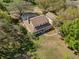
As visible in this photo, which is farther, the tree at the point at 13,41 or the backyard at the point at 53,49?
the backyard at the point at 53,49

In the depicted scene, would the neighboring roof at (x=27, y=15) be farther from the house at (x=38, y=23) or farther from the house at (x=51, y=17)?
the house at (x=51, y=17)

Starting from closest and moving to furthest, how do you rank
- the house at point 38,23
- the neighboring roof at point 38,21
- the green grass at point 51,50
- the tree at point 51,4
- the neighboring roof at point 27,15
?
the green grass at point 51,50
the house at point 38,23
the neighboring roof at point 38,21
the neighboring roof at point 27,15
the tree at point 51,4

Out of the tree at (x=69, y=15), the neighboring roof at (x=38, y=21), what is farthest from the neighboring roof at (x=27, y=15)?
the tree at (x=69, y=15)

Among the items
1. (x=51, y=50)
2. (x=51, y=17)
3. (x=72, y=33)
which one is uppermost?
(x=51, y=17)

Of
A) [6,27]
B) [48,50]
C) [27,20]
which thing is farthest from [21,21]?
[48,50]

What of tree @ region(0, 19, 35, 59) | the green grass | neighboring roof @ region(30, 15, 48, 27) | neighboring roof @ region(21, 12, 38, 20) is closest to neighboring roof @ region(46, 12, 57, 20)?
neighboring roof @ region(30, 15, 48, 27)

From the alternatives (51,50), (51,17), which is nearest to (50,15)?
(51,17)

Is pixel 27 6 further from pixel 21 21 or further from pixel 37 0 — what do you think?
pixel 21 21

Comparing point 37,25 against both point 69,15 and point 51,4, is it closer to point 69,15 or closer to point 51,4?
point 69,15

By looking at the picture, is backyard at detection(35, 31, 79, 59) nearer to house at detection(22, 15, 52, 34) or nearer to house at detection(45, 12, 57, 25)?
house at detection(22, 15, 52, 34)

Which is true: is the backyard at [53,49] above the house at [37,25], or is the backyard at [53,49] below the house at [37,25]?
below
